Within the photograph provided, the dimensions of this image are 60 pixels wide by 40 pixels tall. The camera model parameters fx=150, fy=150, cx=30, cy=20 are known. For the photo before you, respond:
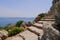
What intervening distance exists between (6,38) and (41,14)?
769cm

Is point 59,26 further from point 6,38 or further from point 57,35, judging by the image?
point 6,38

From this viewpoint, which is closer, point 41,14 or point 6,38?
point 6,38

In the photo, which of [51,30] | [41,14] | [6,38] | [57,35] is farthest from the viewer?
[41,14]

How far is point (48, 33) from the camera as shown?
4.58 m

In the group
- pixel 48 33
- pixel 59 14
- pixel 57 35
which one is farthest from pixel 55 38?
pixel 59 14

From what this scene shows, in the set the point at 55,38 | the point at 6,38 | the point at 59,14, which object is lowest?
the point at 6,38

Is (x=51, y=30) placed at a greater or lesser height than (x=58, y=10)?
lesser

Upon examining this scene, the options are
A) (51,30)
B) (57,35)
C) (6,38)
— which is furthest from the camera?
(6,38)

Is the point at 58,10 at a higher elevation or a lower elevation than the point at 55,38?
higher

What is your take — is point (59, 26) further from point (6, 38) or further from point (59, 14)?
point (6, 38)

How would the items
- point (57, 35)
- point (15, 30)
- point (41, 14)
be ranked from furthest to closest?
point (41, 14) → point (15, 30) → point (57, 35)

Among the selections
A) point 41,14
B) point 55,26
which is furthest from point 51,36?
point 41,14

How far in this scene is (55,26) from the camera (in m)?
4.66

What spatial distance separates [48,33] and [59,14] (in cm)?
69
